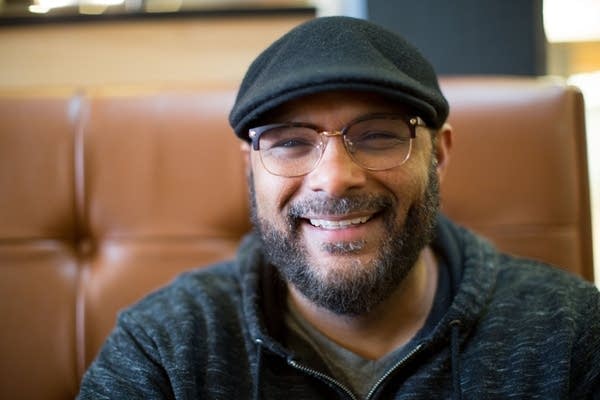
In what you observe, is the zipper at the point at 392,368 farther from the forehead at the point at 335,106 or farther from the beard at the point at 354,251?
the forehead at the point at 335,106

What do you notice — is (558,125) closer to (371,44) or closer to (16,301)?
(371,44)

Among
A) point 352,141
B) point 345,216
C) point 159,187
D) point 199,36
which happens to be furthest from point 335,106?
point 199,36

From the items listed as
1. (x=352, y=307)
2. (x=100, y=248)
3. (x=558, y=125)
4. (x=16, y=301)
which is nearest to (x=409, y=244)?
(x=352, y=307)

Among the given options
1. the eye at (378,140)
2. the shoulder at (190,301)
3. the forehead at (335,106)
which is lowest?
the shoulder at (190,301)

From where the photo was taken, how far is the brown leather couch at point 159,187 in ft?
4.02

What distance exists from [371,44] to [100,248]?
2.59ft

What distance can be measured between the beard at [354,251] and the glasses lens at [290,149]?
6 cm

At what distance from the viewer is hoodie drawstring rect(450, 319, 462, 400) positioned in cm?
89

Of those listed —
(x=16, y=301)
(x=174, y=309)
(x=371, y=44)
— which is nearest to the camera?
(x=371, y=44)

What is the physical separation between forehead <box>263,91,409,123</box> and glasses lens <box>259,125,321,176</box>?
2cm

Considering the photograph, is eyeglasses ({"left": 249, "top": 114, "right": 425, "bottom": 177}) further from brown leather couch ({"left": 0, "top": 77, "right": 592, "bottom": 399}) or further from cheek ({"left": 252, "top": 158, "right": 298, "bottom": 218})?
brown leather couch ({"left": 0, "top": 77, "right": 592, "bottom": 399})

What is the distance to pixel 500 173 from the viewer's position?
1257mm

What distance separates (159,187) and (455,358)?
0.74 m

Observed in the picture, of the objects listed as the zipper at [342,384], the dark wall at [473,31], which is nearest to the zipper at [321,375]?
the zipper at [342,384]
